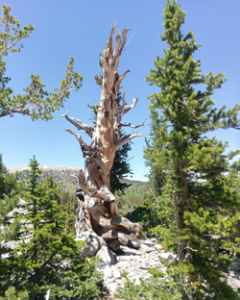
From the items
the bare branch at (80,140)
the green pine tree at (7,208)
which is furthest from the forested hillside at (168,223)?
the bare branch at (80,140)

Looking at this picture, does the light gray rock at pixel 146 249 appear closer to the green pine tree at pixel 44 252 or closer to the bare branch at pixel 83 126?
the green pine tree at pixel 44 252

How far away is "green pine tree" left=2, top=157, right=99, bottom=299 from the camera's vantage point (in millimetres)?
3498

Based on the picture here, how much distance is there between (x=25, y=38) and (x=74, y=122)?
225 inches

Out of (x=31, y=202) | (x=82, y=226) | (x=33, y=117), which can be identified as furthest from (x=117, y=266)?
(x=33, y=117)

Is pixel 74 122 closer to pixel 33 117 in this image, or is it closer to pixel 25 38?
pixel 33 117

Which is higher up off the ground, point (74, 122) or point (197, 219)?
point (74, 122)

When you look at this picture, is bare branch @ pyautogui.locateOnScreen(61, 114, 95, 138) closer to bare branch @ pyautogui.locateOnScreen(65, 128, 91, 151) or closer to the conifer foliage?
bare branch @ pyautogui.locateOnScreen(65, 128, 91, 151)

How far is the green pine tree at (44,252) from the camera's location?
3498mm

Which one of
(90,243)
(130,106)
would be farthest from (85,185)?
(130,106)

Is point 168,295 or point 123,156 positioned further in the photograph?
point 123,156

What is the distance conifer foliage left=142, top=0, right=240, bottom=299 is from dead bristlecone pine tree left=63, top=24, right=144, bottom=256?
5059mm

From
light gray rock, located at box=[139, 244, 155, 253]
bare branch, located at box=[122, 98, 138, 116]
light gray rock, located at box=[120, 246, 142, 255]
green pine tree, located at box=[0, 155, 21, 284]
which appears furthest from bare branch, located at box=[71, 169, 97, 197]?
bare branch, located at box=[122, 98, 138, 116]

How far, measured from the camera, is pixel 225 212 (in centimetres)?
408

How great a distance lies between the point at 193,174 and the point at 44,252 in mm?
4072
